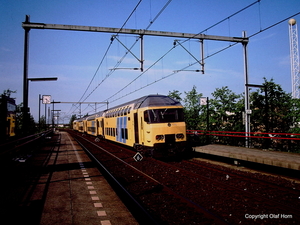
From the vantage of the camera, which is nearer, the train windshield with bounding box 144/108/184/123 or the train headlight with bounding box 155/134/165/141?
the train headlight with bounding box 155/134/165/141

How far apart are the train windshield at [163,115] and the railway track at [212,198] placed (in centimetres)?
389

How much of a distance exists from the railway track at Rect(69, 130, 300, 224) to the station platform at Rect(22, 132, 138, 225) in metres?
0.83

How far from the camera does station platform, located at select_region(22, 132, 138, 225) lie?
19.5 ft

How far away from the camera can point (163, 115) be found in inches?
567

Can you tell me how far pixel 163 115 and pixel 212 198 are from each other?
747 centimetres

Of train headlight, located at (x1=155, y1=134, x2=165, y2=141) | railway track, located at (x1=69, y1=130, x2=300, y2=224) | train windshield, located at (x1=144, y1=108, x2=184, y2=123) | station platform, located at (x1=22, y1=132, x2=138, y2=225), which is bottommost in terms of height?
station platform, located at (x1=22, y1=132, x2=138, y2=225)

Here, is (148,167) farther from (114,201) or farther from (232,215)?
(232,215)

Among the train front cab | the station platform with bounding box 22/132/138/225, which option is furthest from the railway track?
the train front cab

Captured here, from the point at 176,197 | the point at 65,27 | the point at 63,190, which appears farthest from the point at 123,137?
the point at 176,197

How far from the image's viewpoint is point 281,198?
7.24m

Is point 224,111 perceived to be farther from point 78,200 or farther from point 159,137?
point 78,200

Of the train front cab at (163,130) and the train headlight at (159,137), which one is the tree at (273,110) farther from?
the train headlight at (159,137)

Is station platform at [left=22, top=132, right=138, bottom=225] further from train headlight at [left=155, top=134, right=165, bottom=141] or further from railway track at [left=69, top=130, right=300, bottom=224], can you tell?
train headlight at [left=155, top=134, right=165, bottom=141]

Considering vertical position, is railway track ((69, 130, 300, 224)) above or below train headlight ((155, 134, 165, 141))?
below
